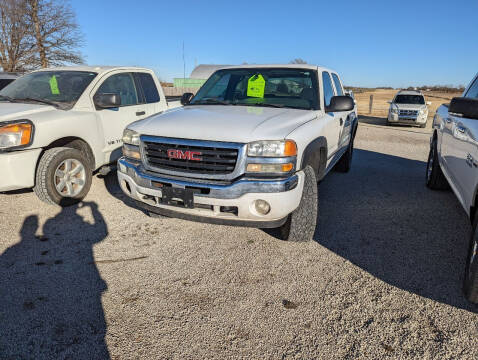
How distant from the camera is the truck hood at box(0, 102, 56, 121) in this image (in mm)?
3814

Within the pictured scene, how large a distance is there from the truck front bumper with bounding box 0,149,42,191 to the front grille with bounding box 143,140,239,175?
158 centimetres

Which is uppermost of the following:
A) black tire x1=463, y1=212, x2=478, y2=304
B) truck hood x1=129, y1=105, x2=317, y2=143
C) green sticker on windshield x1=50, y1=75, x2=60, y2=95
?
green sticker on windshield x1=50, y1=75, x2=60, y2=95

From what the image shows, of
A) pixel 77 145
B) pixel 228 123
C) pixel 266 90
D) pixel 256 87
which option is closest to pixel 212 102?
pixel 256 87

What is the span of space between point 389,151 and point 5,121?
8.57m

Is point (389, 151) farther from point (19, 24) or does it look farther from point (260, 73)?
point (19, 24)

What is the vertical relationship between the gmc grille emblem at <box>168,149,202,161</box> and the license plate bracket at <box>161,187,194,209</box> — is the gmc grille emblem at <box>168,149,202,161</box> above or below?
above

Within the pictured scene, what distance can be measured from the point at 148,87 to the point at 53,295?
418 centimetres

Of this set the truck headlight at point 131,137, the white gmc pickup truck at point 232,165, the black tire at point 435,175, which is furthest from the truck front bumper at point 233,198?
the black tire at point 435,175

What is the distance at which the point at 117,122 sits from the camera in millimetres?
5051

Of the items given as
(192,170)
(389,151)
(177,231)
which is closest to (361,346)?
(192,170)

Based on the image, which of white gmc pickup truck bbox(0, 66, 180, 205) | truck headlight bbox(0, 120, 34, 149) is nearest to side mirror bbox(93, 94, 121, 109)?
white gmc pickup truck bbox(0, 66, 180, 205)

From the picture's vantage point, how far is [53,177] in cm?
402

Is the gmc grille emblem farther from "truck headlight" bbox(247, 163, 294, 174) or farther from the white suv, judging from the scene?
the white suv

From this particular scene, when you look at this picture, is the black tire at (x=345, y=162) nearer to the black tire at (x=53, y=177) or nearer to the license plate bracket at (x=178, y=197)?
the license plate bracket at (x=178, y=197)
